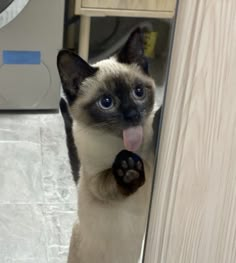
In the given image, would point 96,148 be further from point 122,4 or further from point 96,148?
point 122,4

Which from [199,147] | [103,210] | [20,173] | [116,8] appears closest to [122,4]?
[116,8]

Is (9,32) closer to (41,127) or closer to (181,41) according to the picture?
(41,127)

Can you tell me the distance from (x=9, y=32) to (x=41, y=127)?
1.03 feet

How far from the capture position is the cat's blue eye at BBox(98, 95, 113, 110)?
3.09ft

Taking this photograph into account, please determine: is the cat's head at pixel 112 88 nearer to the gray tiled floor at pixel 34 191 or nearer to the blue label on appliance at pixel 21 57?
the gray tiled floor at pixel 34 191

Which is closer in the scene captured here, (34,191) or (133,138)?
(133,138)

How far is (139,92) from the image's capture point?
3.09 ft

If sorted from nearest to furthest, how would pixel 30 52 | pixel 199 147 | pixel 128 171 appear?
pixel 199 147, pixel 128 171, pixel 30 52

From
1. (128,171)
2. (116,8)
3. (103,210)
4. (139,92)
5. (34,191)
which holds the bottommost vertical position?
(34,191)

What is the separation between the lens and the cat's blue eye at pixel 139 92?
3.08 ft

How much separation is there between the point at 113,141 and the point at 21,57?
96 cm

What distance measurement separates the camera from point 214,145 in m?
0.60

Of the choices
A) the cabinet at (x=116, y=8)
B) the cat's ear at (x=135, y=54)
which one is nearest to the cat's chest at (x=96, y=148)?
the cat's ear at (x=135, y=54)

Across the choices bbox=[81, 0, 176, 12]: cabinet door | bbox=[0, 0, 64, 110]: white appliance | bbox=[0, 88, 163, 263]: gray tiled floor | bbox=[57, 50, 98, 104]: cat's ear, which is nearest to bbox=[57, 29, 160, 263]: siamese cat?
bbox=[57, 50, 98, 104]: cat's ear
